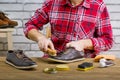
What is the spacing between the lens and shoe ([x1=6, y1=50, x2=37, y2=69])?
50.4 inches

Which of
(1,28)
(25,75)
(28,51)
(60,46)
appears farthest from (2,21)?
(25,75)

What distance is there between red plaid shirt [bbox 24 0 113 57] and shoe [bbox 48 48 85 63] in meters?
0.28

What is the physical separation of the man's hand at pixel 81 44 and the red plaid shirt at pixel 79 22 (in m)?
0.10

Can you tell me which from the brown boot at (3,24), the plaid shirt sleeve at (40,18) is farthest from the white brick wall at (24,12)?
the plaid shirt sleeve at (40,18)

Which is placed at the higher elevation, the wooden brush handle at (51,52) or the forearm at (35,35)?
the forearm at (35,35)

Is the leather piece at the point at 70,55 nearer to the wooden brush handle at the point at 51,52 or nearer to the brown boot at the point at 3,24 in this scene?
the wooden brush handle at the point at 51,52

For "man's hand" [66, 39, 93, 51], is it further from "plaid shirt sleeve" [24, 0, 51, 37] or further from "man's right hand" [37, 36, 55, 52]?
"plaid shirt sleeve" [24, 0, 51, 37]

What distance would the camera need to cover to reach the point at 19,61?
1323mm

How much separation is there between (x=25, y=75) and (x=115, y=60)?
17.7 inches

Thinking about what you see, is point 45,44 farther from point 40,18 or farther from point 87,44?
point 40,18

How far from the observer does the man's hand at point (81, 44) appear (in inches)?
59.5

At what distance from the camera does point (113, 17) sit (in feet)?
9.59

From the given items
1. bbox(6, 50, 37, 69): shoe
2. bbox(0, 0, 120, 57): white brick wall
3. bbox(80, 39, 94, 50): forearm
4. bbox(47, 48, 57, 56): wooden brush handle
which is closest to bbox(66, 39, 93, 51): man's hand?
bbox(80, 39, 94, 50): forearm

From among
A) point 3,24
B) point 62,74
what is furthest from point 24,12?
point 62,74
